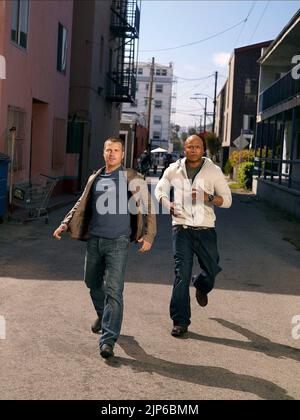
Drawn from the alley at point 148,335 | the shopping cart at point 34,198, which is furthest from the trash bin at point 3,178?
the alley at point 148,335

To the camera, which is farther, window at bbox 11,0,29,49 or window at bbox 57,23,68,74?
window at bbox 57,23,68,74

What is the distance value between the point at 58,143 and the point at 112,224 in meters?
16.4

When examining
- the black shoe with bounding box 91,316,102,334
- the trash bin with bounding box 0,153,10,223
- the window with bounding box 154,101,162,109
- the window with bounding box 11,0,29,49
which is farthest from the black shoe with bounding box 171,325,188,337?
the window with bounding box 154,101,162,109

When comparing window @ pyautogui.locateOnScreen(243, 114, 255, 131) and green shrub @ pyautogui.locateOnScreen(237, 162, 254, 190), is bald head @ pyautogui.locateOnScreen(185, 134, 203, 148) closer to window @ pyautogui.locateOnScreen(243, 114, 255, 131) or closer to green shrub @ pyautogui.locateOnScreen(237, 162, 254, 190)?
green shrub @ pyautogui.locateOnScreen(237, 162, 254, 190)

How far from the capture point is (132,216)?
5.75m

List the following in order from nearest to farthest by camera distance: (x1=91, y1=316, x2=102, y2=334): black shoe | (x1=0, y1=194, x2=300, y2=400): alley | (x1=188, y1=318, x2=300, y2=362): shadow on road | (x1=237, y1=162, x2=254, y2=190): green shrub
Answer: (x1=0, y1=194, x2=300, y2=400): alley → (x1=188, y1=318, x2=300, y2=362): shadow on road → (x1=91, y1=316, x2=102, y2=334): black shoe → (x1=237, y1=162, x2=254, y2=190): green shrub

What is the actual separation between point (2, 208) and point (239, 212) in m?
9.36

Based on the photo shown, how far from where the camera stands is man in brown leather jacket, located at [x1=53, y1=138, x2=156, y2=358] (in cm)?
551

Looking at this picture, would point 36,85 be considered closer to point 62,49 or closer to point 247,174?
point 62,49

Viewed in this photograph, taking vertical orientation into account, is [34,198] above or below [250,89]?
below

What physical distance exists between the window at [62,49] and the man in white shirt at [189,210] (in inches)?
604

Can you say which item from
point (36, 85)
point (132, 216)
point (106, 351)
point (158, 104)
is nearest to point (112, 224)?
point (132, 216)

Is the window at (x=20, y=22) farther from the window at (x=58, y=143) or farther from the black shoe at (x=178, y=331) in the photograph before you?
the black shoe at (x=178, y=331)

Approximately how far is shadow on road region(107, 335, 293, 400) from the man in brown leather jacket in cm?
26
